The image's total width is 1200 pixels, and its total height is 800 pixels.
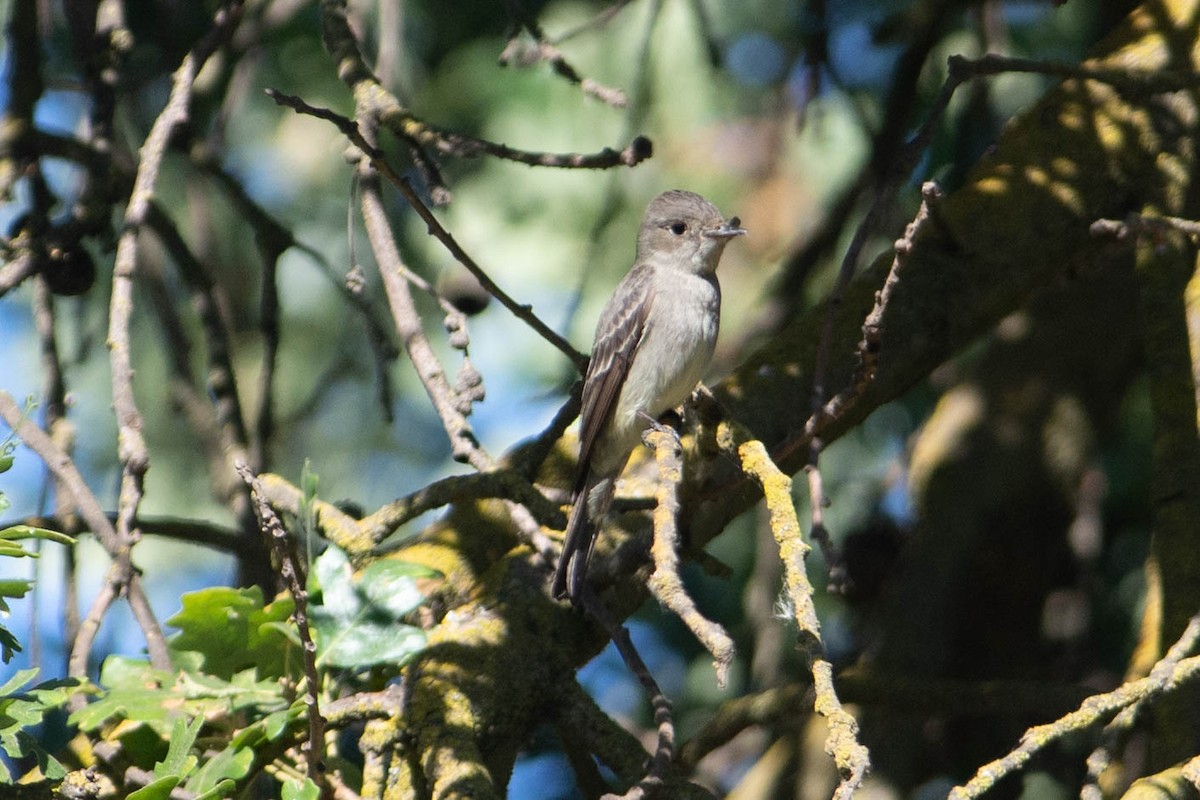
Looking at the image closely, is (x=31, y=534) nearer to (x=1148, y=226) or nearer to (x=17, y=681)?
(x=17, y=681)

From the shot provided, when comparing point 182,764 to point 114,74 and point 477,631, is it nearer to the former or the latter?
point 477,631

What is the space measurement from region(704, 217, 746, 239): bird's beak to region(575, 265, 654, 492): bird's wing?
0.94 ft

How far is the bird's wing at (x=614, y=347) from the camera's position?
409 cm

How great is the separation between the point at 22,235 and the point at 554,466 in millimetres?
1706

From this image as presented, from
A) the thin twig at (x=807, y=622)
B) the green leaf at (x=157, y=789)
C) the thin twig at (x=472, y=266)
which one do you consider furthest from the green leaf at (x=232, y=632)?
the thin twig at (x=807, y=622)

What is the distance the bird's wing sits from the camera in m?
4.09

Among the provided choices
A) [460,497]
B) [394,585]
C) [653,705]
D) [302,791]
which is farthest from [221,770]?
[653,705]

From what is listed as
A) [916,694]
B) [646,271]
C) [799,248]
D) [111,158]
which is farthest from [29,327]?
[916,694]

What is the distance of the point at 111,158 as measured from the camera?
402 cm

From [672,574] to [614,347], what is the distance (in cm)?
228

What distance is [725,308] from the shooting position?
6.00m

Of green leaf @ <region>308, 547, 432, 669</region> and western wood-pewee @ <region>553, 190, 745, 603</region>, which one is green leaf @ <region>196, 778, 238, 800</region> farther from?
western wood-pewee @ <region>553, 190, 745, 603</region>

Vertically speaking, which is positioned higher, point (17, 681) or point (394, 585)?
point (394, 585)

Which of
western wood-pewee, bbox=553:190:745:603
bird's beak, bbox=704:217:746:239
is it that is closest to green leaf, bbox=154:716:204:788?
western wood-pewee, bbox=553:190:745:603
